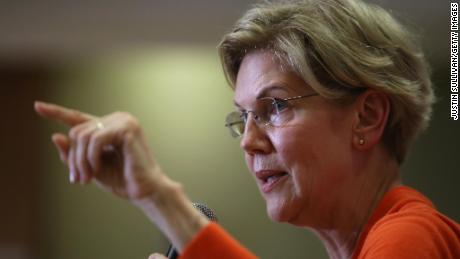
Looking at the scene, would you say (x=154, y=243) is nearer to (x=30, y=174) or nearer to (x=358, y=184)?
(x=30, y=174)

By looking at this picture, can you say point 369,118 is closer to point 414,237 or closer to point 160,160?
point 414,237

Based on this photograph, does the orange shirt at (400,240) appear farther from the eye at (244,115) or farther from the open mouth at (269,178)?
the eye at (244,115)

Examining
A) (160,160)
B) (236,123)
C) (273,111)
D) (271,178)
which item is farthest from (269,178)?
(160,160)

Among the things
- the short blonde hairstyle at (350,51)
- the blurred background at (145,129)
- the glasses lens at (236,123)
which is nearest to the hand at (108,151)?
the short blonde hairstyle at (350,51)

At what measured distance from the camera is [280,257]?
395 cm

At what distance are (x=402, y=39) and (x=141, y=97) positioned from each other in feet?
9.80

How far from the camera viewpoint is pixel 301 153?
109cm

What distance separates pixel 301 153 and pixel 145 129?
117 inches

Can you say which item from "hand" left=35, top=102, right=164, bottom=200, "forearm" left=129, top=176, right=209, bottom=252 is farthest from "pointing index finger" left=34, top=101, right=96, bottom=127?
"forearm" left=129, top=176, right=209, bottom=252

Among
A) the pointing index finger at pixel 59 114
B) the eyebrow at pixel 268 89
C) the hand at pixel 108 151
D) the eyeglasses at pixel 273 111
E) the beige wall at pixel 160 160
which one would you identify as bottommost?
the beige wall at pixel 160 160

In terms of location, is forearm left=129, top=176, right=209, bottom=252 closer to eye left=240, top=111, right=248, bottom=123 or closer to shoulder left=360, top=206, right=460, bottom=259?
shoulder left=360, top=206, right=460, bottom=259

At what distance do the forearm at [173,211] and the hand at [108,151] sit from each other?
0.04ft

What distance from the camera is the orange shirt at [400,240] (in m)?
0.74

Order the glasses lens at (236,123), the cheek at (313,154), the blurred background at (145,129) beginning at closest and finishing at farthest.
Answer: the cheek at (313,154), the glasses lens at (236,123), the blurred background at (145,129)
